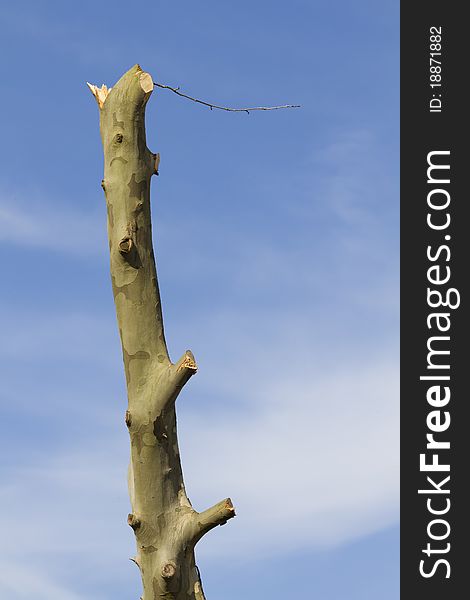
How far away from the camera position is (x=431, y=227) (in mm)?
8258

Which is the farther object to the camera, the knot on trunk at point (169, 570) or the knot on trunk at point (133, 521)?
the knot on trunk at point (133, 521)

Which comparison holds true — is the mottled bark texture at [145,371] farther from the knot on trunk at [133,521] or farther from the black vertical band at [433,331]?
the black vertical band at [433,331]

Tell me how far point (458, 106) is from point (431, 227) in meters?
1.13

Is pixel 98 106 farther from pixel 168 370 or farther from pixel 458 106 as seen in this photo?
pixel 458 106

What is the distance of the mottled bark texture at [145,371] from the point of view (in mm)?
5625

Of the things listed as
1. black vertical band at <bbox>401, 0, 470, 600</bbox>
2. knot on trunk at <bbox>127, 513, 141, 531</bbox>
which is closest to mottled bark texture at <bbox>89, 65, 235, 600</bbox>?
knot on trunk at <bbox>127, 513, 141, 531</bbox>

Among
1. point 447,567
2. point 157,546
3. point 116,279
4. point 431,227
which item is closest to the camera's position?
point 157,546

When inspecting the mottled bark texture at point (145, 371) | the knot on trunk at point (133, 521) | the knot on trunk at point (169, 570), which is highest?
the mottled bark texture at point (145, 371)

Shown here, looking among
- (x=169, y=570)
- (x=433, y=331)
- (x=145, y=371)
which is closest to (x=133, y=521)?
(x=169, y=570)

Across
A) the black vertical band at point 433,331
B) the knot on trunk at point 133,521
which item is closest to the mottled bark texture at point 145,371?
the knot on trunk at point 133,521

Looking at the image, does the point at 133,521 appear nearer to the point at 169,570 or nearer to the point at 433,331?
the point at 169,570

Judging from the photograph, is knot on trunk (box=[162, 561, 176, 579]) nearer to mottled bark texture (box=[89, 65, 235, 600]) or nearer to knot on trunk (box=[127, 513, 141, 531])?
mottled bark texture (box=[89, 65, 235, 600])

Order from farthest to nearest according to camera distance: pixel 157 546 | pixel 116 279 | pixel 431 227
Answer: pixel 431 227 → pixel 116 279 → pixel 157 546

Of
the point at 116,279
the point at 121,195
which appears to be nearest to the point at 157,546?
the point at 116,279
